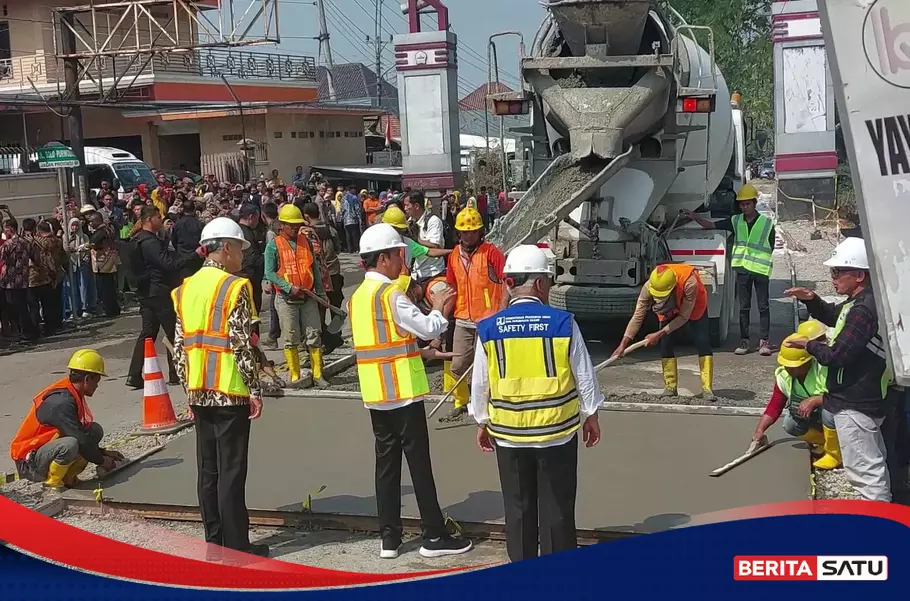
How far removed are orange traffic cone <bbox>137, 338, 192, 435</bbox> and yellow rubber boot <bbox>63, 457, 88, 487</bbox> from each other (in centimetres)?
124

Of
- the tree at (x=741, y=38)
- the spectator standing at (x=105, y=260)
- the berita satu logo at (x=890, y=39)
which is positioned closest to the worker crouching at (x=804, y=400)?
the berita satu logo at (x=890, y=39)

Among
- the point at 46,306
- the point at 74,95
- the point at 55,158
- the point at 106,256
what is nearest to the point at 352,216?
the point at 74,95

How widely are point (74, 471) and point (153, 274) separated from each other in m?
3.11

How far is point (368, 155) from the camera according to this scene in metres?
38.4

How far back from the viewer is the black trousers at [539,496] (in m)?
4.61

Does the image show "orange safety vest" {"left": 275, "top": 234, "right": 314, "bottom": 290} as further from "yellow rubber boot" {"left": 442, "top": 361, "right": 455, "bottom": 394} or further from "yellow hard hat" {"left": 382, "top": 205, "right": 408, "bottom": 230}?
"yellow rubber boot" {"left": 442, "top": 361, "right": 455, "bottom": 394}

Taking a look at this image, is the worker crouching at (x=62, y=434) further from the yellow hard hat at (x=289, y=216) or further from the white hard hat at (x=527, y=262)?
the white hard hat at (x=527, y=262)

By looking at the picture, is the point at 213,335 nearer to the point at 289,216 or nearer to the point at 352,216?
the point at 289,216

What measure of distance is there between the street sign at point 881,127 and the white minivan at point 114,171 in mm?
23082

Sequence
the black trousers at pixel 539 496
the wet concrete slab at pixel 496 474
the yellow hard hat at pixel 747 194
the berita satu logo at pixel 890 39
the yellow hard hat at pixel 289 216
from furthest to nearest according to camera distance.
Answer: the yellow hard hat at pixel 747 194 < the yellow hard hat at pixel 289 216 < the wet concrete slab at pixel 496 474 < the black trousers at pixel 539 496 < the berita satu logo at pixel 890 39

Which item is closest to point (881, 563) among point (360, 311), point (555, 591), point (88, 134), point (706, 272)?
point (555, 591)

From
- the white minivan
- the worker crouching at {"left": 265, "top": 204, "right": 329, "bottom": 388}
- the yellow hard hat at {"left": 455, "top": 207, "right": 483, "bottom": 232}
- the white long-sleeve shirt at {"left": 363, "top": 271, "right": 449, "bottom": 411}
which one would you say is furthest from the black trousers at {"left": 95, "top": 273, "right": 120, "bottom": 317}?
the white minivan

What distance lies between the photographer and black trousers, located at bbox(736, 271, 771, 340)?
9867 millimetres

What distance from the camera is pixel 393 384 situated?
17.6ft
